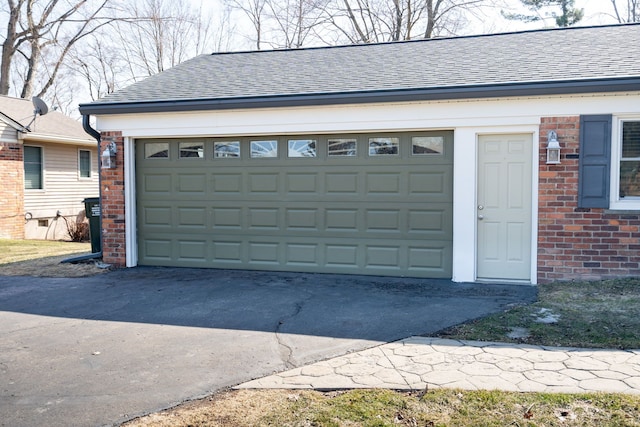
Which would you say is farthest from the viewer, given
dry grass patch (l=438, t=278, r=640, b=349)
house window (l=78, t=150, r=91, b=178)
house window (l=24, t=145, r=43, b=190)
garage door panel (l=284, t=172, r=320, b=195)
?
house window (l=78, t=150, r=91, b=178)

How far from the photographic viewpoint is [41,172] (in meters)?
17.8

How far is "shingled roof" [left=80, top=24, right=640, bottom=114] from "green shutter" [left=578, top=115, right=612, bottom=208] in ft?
1.47

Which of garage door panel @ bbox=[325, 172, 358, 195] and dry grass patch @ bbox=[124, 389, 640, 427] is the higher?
garage door panel @ bbox=[325, 172, 358, 195]

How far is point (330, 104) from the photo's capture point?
8.74 metres

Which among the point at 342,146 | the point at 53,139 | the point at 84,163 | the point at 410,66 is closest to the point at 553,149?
the point at 342,146

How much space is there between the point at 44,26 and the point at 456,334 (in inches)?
1002

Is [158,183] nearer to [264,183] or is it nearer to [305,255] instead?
[264,183]

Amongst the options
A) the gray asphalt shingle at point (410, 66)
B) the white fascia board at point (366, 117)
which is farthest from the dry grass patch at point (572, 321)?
the gray asphalt shingle at point (410, 66)

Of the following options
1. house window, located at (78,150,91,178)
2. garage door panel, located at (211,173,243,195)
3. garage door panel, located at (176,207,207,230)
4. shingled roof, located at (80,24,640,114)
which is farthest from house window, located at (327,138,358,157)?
house window, located at (78,150,91,178)

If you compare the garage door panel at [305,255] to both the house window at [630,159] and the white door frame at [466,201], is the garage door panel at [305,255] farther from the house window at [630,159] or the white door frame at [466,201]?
the house window at [630,159]

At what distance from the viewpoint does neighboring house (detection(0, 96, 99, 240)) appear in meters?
16.3

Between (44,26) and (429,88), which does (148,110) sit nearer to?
(429,88)

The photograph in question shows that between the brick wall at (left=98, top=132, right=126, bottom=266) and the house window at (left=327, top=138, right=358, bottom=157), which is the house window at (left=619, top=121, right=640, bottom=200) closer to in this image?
the house window at (left=327, top=138, right=358, bottom=157)

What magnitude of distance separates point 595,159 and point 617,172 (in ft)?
1.20
